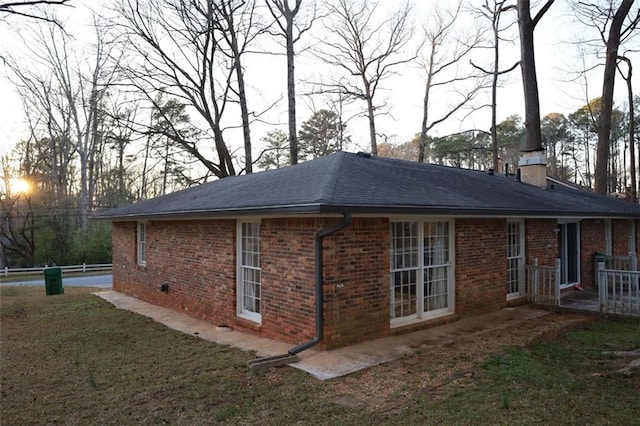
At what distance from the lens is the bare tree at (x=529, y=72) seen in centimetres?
1592

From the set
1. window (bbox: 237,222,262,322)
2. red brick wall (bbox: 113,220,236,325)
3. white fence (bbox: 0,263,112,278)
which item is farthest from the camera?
white fence (bbox: 0,263,112,278)

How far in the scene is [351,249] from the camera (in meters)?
6.48

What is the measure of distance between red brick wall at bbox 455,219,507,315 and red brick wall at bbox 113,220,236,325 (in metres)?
4.53

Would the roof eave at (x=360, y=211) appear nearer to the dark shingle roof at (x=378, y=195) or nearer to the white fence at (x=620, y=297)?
the dark shingle roof at (x=378, y=195)

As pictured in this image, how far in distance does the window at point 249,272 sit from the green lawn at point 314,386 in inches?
42.0

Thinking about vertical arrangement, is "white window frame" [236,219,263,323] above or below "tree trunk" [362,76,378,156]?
below

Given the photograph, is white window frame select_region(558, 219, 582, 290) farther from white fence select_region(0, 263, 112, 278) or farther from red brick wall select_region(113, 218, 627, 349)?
white fence select_region(0, 263, 112, 278)

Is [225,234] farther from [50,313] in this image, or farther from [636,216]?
[636,216]

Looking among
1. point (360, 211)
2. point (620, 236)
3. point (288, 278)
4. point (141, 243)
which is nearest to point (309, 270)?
point (288, 278)

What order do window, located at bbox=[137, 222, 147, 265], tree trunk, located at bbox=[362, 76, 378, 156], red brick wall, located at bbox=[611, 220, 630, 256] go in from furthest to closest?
tree trunk, located at bbox=[362, 76, 378, 156], red brick wall, located at bbox=[611, 220, 630, 256], window, located at bbox=[137, 222, 147, 265]

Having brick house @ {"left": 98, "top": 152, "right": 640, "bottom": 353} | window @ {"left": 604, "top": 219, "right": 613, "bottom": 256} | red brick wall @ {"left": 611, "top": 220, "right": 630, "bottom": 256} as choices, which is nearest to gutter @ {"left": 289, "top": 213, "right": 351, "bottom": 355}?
brick house @ {"left": 98, "top": 152, "right": 640, "bottom": 353}

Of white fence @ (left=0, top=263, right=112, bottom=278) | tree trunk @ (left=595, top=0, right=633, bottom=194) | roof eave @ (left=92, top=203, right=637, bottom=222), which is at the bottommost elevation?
white fence @ (left=0, top=263, right=112, bottom=278)

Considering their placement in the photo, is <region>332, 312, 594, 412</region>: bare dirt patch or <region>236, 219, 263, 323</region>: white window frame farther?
<region>236, 219, 263, 323</region>: white window frame

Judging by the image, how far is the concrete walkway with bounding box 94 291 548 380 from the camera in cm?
568
